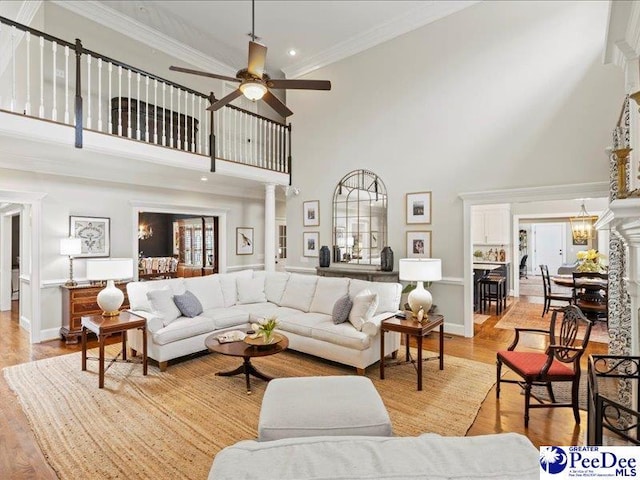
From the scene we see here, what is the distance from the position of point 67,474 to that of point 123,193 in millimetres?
4703

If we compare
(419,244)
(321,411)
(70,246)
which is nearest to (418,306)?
(419,244)

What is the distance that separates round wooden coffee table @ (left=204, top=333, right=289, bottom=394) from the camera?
324 cm

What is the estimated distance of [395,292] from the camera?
14.0 ft

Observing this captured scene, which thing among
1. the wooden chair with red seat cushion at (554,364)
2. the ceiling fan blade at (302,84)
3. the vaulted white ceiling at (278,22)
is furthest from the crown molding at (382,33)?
the wooden chair with red seat cushion at (554,364)

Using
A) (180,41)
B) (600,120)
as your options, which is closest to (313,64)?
(180,41)

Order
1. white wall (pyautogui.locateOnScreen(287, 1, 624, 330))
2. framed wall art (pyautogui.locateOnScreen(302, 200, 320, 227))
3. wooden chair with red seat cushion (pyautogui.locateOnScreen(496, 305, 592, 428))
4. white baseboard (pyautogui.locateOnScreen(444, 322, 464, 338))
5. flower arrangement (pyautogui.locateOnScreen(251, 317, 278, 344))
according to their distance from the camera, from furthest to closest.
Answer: framed wall art (pyautogui.locateOnScreen(302, 200, 320, 227)), white baseboard (pyautogui.locateOnScreen(444, 322, 464, 338)), white wall (pyautogui.locateOnScreen(287, 1, 624, 330)), flower arrangement (pyautogui.locateOnScreen(251, 317, 278, 344)), wooden chair with red seat cushion (pyautogui.locateOnScreen(496, 305, 592, 428))

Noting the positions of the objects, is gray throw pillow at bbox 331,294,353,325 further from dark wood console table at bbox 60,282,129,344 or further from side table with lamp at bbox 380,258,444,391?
dark wood console table at bbox 60,282,129,344

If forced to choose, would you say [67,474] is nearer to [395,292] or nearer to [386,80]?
[395,292]

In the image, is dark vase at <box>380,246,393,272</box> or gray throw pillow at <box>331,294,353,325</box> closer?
gray throw pillow at <box>331,294,353,325</box>

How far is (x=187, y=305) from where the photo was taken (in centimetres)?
429

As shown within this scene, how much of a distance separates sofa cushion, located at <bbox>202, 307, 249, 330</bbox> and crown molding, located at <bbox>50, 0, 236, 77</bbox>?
509cm

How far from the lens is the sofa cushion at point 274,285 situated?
5.23 metres

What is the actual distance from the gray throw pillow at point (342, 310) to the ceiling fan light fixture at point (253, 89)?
242 cm

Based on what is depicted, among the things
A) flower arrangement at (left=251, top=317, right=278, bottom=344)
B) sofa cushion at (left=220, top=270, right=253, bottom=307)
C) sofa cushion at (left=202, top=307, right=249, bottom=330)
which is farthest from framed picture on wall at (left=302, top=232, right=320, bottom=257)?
flower arrangement at (left=251, top=317, right=278, bottom=344)
